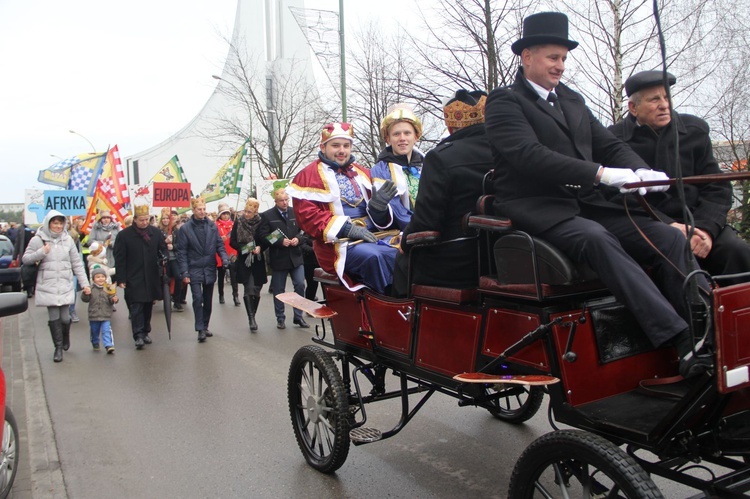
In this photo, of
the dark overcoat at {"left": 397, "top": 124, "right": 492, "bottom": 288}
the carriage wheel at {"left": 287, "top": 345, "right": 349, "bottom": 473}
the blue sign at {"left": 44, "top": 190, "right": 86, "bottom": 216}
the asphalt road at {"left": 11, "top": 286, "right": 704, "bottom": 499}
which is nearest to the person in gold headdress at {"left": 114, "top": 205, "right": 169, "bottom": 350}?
the asphalt road at {"left": 11, "top": 286, "right": 704, "bottom": 499}

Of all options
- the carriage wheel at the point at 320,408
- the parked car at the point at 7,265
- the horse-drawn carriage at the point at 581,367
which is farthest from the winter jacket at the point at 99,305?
the horse-drawn carriage at the point at 581,367

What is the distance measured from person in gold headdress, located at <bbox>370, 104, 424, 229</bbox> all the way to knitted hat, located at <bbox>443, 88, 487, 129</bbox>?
91cm

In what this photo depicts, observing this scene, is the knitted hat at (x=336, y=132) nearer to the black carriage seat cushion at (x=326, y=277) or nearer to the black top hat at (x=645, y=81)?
the black carriage seat cushion at (x=326, y=277)

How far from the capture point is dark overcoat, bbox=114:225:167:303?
9.39 metres

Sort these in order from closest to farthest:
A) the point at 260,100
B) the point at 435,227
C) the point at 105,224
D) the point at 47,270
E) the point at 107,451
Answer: the point at 435,227 → the point at 107,451 → the point at 47,270 → the point at 105,224 → the point at 260,100

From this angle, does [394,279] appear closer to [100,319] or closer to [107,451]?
[107,451]

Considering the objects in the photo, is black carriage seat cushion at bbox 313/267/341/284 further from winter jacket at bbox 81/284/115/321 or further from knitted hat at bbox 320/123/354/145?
winter jacket at bbox 81/284/115/321

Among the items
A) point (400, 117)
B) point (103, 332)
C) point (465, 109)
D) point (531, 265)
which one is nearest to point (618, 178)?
point (531, 265)

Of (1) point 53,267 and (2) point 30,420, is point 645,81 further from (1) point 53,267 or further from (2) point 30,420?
(1) point 53,267

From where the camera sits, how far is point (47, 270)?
8719 mm

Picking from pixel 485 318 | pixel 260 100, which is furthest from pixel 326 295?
pixel 260 100

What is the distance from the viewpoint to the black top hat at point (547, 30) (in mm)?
3184

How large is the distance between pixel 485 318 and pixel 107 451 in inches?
131

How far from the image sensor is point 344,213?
4848 mm
